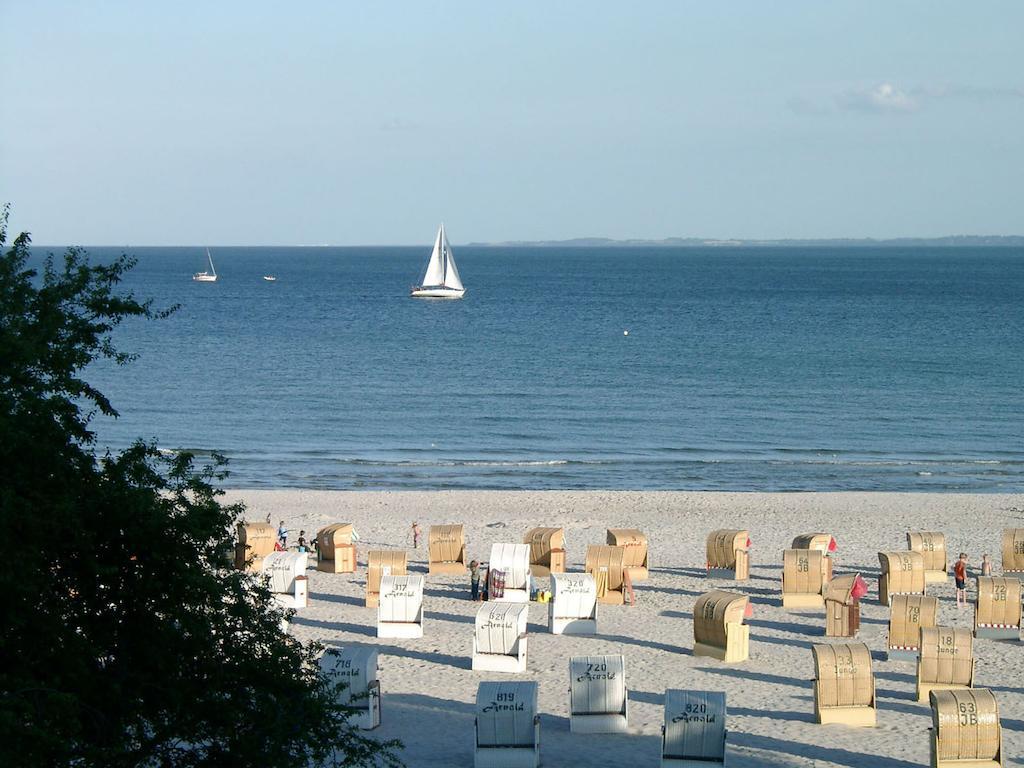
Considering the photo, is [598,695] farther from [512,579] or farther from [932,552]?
[932,552]

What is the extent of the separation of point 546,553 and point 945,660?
1027 centimetres

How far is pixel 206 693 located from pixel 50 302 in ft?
12.9

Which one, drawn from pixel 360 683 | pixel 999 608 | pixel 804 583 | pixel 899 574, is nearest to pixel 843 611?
pixel 804 583

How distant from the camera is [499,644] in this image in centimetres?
1952

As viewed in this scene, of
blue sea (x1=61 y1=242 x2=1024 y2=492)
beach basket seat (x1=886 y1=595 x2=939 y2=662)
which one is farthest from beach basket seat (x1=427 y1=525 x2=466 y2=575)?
blue sea (x1=61 y1=242 x2=1024 y2=492)

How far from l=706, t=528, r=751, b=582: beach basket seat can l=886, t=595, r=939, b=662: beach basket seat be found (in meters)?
6.21

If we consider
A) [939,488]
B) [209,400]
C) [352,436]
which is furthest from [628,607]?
[209,400]

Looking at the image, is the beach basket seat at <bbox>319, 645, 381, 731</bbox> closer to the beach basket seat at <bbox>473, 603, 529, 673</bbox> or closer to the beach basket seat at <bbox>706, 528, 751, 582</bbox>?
the beach basket seat at <bbox>473, 603, 529, 673</bbox>

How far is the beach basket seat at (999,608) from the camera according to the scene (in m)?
21.7

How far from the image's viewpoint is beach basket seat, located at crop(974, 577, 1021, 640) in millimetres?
21656

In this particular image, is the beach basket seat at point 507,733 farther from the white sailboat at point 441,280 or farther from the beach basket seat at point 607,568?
the white sailboat at point 441,280

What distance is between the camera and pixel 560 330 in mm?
97625

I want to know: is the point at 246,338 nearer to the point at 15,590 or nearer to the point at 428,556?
the point at 428,556

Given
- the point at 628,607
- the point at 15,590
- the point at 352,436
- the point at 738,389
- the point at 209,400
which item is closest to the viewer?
the point at 15,590
